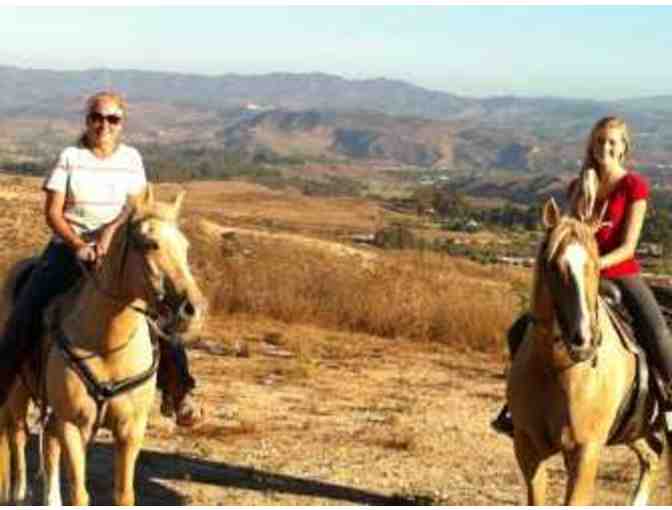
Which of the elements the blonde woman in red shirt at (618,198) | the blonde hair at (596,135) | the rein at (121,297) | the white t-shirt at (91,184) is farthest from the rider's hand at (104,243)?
the blonde hair at (596,135)

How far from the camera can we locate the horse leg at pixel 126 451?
20.3 ft

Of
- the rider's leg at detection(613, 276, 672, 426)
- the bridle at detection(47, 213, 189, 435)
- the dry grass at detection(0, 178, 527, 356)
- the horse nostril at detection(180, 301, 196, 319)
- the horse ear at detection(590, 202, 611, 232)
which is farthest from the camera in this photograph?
the dry grass at detection(0, 178, 527, 356)

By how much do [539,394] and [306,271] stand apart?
11.7 meters

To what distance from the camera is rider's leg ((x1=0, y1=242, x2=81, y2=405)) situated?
21.6ft

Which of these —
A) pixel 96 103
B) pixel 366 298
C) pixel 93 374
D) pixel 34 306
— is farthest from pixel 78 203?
pixel 366 298

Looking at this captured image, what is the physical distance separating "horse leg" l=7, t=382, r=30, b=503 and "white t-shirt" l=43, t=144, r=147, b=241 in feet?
4.71

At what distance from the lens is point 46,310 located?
650cm

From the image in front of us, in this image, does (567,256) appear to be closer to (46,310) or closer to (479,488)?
(46,310)

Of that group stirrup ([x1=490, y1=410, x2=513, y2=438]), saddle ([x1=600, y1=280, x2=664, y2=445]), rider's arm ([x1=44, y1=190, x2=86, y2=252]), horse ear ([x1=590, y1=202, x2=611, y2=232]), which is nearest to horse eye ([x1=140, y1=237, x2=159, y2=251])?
rider's arm ([x1=44, y1=190, x2=86, y2=252])

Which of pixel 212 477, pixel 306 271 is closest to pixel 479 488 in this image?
pixel 212 477

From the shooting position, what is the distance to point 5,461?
7367 millimetres

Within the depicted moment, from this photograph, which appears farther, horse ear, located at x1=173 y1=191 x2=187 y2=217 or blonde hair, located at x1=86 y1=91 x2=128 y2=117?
blonde hair, located at x1=86 y1=91 x2=128 y2=117

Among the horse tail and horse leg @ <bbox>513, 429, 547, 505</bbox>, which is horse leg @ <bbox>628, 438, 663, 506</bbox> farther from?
the horse tail

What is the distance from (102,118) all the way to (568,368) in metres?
3.10
